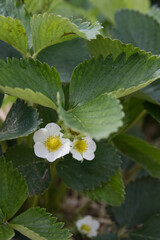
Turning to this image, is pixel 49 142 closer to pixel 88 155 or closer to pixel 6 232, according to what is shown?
pixel 88 155

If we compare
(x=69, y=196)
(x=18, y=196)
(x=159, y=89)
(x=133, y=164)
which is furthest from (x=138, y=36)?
(x=69, y=196)

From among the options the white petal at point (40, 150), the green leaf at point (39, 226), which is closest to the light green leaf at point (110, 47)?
the white petal at point (40, 150)

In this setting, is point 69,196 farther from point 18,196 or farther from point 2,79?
point 2,79

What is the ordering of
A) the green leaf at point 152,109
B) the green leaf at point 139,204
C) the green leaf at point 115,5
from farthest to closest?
the green leaf at point 115,5 → the green leaf at point 139,204 → the green leaf at point 152,109

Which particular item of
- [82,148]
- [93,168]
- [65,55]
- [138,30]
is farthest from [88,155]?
[138,30]

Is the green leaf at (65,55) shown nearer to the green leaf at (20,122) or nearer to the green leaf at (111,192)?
the green leaf at (20,122)

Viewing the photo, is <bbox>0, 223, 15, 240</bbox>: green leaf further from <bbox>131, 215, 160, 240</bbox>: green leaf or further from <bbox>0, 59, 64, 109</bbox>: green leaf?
<bbox>131, 215, 160, 240</bbox>: green leaf
